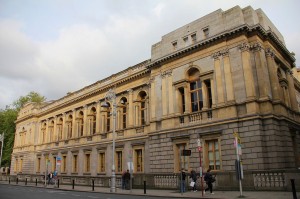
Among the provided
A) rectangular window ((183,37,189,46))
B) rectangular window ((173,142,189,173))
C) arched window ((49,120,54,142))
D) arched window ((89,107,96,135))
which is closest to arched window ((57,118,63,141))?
arched window ((49,120,54,142))

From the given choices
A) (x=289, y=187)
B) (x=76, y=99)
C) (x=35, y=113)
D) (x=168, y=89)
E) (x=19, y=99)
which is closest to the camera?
(x=289, y=187)

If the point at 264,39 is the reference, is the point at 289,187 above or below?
below

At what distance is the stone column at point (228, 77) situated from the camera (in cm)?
2162

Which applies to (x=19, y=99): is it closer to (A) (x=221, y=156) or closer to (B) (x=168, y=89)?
(B) (x=168, y=89)

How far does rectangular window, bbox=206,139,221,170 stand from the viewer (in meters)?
21.7

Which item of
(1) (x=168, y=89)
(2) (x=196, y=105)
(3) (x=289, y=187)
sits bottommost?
(3) (x=289, y=187)

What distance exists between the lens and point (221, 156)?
69.6ft

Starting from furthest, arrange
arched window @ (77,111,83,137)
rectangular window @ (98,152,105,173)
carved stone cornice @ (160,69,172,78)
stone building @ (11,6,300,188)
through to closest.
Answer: arched window @ (77,111,83,137) < rectangular window @ (98,152,105,173) < carved stone cornice @ (160,69,172,78) < stone building @ (11,6,300,188)

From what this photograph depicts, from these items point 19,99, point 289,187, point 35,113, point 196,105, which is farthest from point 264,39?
point 19,99

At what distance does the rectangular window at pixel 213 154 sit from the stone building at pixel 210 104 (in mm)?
74

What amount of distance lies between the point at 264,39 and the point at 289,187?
38.4 ft

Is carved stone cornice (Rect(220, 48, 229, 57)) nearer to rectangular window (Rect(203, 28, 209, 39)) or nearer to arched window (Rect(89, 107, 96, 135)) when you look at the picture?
rectangular window (Rect(203, 28, 209, 39))

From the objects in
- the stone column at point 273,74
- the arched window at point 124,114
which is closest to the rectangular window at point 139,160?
the arched window at point 124,114

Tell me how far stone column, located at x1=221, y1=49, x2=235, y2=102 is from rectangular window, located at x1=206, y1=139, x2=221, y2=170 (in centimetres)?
357
